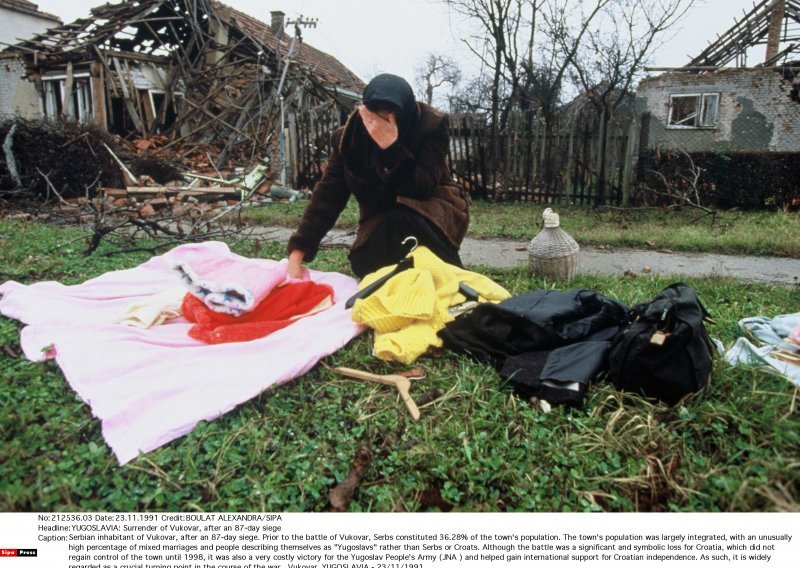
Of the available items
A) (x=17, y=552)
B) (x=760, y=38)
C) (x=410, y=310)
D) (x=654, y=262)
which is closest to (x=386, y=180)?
(x=410, y=310)

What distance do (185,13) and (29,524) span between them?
14.9m

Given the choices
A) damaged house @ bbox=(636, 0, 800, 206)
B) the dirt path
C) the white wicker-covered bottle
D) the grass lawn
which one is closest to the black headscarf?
the white wicker-covered bottle

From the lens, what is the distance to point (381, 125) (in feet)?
9.62

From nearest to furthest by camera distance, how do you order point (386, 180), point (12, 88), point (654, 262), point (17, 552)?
1. point (17, 552)
2. point (386, 180)
3. point (654, 262)
4. point (12, 88)

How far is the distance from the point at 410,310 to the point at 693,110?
17.2 m

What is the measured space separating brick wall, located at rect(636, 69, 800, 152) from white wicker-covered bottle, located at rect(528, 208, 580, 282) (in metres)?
13.1

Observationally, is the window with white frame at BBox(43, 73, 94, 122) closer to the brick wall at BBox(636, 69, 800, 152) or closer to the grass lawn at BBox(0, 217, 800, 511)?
the grass lawn at BBox(0, 217, 800, 511)

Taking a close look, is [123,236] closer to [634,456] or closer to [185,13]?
[634,456]

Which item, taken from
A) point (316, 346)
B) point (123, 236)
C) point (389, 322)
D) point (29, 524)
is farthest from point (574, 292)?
point (123, 236)

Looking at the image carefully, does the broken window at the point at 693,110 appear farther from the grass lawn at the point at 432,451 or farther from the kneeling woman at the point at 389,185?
the grass lawn at the point at 432,451

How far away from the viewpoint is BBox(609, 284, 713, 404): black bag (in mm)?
1851

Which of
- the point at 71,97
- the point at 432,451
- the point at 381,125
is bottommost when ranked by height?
the point at 432,451

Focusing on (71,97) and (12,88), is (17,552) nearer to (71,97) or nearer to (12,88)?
(71,97)

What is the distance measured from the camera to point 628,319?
231 centimetres
